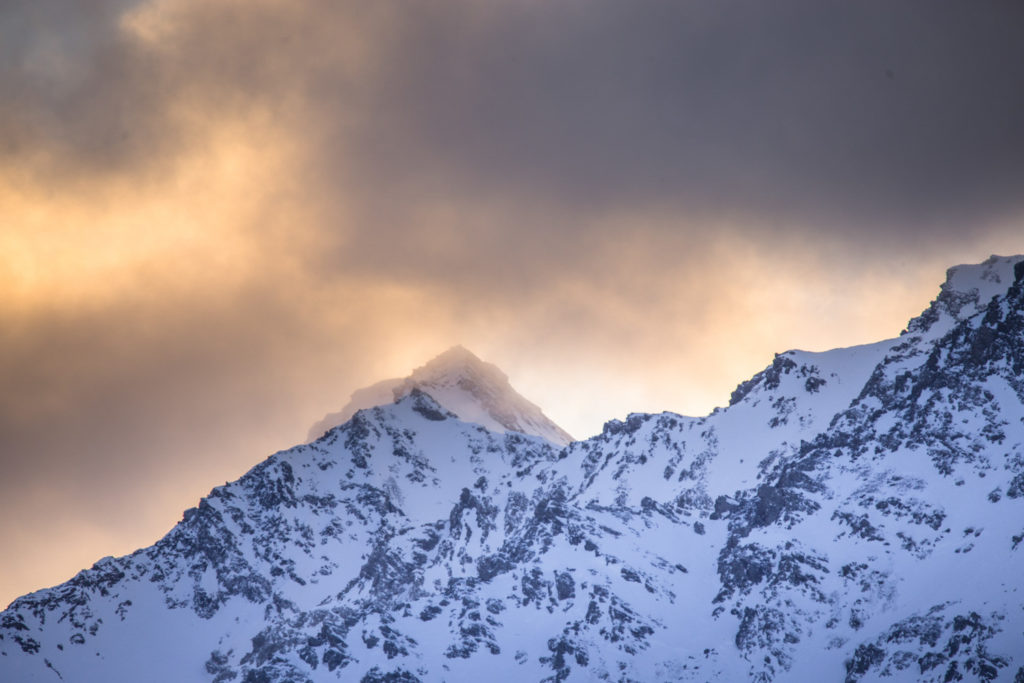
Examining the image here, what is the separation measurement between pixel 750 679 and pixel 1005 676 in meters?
47.7

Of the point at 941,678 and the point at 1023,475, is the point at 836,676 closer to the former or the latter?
the point at 941,678

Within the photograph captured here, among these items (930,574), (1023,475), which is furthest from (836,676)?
(1023,475)

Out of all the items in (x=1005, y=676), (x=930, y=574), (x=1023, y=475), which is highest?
(x=1023, y=475)

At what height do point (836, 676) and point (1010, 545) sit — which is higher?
point (1010, 545)

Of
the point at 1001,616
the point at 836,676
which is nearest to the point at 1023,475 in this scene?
the point at 1001,616

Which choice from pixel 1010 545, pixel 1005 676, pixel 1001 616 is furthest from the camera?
pixel 1010 545

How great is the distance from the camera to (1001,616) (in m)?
172

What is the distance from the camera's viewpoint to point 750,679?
199 meters

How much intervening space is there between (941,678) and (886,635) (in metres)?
18.1

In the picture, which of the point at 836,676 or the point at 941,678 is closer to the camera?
the point at 941,678

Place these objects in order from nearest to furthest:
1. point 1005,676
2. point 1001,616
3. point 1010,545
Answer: point 1005,676, point 1001,616, point 1010,545

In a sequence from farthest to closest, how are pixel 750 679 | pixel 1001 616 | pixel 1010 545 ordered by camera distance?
pixel 750 679 < pixel 1010 545 < pixel 1001 616

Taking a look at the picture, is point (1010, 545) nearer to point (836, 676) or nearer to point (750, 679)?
point (836, 676)

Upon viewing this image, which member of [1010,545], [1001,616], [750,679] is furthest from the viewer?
[750,679]
